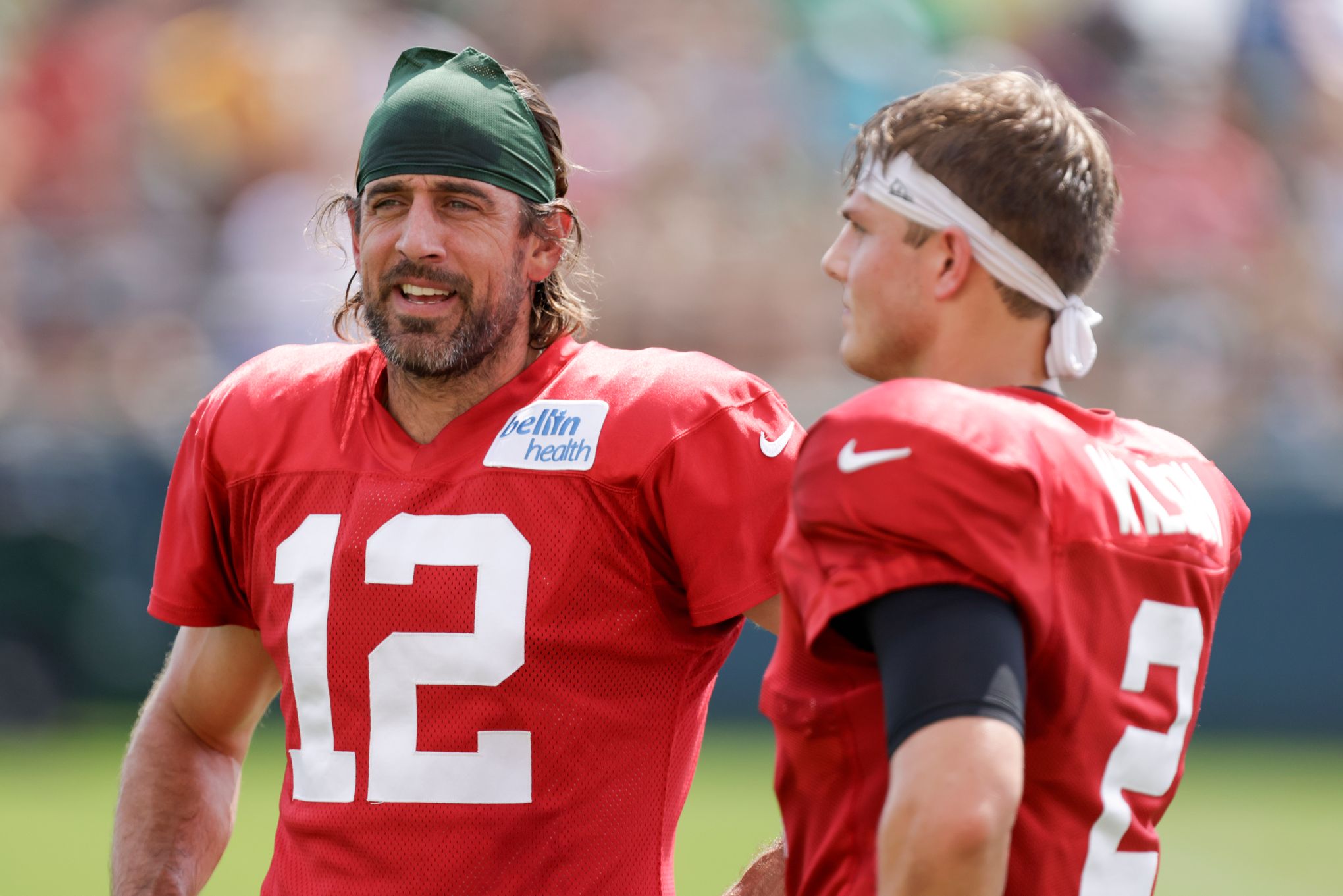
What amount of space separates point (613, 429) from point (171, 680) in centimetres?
92

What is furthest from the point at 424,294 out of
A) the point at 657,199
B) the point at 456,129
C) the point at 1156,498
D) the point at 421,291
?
the point at 657,199

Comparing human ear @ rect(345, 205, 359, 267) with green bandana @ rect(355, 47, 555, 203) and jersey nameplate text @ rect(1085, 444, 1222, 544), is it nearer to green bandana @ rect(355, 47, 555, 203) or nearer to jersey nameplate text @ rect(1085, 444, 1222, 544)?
green bandana @ rect(355, 47, 555, 203)

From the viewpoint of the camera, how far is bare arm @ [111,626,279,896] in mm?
2672

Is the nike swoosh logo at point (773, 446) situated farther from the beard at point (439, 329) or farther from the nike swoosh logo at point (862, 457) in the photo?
the nike swoosh logo at point (862, 457)

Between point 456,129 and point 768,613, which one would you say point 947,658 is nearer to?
point 768,613

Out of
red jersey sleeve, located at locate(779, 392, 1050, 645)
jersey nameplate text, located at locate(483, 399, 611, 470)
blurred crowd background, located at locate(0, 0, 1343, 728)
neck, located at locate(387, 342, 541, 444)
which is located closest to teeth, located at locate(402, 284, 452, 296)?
neck, located at locate(387, 342, 541, 444)

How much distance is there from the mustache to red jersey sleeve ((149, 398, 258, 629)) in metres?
0.38

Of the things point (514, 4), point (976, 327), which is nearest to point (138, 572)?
point (514, 4)

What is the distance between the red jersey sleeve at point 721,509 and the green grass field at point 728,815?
3.14 metres

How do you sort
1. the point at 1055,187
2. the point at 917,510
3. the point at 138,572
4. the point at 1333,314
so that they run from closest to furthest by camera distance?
the point at 917,510 < the point at 1055,187 < the point at 138,572 < the point at 1333,314

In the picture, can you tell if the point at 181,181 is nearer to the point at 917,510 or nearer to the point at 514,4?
the point at 514,4

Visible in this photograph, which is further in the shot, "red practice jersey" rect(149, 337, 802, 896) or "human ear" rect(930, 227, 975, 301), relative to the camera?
"red practice jersey" rect(149, 337, 802, 896)

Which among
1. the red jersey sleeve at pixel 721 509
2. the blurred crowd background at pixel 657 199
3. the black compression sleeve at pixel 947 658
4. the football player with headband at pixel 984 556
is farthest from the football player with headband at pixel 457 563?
the blurred crowd background at pixel 657 199

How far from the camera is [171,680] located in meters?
2.76
